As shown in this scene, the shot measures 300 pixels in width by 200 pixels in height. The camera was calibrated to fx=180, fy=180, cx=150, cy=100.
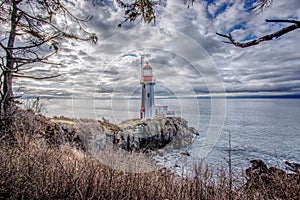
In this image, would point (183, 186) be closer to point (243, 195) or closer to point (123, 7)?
point (243, 195)

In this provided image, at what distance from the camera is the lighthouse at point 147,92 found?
21.2 metres

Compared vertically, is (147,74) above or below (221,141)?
above

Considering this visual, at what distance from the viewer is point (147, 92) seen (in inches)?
835

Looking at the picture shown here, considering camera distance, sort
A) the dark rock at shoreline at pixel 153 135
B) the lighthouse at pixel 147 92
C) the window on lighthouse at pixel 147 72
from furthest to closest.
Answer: the window on lighthouse at pixel 147 72 < the lighthouse at pixel 147 92 < the dark rock at shoreline at pixel 153 135

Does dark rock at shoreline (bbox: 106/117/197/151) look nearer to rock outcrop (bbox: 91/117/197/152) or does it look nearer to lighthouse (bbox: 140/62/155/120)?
rock outcrop (bbox: 91/117/197/152)

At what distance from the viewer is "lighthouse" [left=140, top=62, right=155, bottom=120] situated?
69.6ft

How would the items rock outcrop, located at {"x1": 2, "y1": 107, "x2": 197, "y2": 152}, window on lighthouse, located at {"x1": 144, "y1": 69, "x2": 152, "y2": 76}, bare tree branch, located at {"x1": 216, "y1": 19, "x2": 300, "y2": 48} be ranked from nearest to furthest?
bare tree branch, located at {"x1": 216, "y1": 19, "x2": 300, "y2": 48} < rock outcrop, located at {"x1": 2, "y1": 107, "x2": 197, "y2": 152} < window on lighthouse, located at {"x1": 144, "y1": 69, "x2": 152, "y2": 76}

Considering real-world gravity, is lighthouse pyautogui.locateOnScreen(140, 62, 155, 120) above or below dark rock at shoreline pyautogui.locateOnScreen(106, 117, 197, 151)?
above

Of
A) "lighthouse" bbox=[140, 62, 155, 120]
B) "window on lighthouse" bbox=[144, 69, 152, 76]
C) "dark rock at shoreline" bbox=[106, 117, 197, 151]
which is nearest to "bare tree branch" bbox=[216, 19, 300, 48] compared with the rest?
"dark rock at shoreline" bbox=[106, 117, 197, 151]

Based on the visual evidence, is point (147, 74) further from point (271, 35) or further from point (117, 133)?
point (271, 35)

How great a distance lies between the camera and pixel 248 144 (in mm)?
20531

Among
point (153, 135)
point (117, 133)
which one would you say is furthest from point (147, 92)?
point (117, 133)

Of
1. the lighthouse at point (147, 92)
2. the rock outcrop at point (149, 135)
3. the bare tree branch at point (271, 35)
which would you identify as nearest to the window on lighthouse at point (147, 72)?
the lighthouse at point (147, 92)

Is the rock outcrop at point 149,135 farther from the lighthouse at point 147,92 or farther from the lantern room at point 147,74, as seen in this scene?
the lantern room at point 147,74
